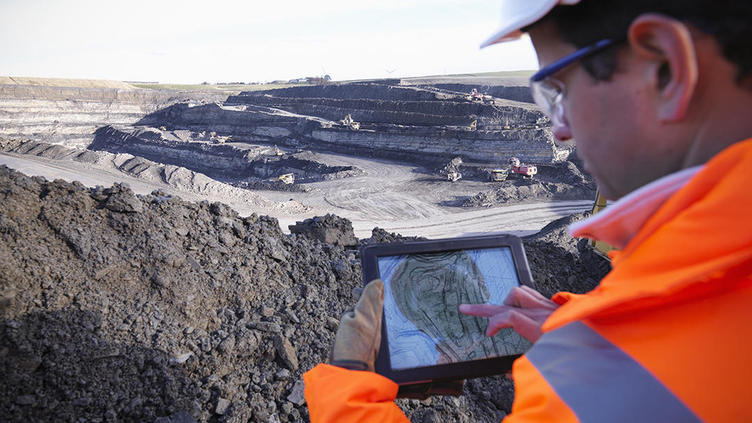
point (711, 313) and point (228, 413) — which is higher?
point (711, 313)

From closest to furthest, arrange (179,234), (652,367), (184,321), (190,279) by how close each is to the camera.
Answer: (652,367) → (184,321) → (190,279) → (179,234)

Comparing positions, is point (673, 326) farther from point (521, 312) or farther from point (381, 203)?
point (381, 203)

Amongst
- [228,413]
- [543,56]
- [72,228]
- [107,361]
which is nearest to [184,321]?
[107,361]

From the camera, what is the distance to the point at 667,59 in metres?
0.82

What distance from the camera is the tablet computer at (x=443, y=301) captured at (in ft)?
6.28

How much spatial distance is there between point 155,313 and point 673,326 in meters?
4.08

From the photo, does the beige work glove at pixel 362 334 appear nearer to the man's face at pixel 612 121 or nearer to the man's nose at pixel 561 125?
the man's nose at pixel 561 125

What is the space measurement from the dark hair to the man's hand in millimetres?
1024

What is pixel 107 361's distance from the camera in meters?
3.25

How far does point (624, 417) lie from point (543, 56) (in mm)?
800

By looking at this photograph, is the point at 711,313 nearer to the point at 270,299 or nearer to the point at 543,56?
the point at 543,56

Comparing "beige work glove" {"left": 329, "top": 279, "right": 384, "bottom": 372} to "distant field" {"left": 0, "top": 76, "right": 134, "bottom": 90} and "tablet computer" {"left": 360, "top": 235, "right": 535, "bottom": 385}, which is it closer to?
"tablet computer" {"left": 360, "top": 235, "right": 535, "bottom": 385}

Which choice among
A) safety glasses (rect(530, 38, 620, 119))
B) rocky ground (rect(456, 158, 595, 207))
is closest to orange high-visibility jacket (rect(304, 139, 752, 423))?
safety glasses (rect(530, 38, 620, 119))

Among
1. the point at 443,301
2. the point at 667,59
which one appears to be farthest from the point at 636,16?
the point at 443,301
